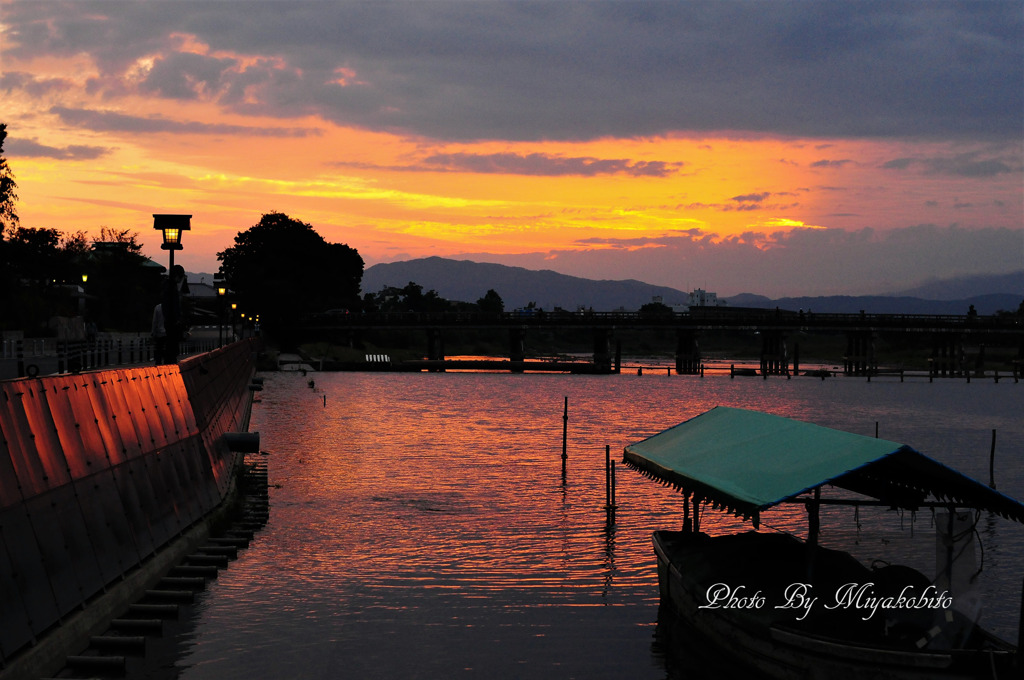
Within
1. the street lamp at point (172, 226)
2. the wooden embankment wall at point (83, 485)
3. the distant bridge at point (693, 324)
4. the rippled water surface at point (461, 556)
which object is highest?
the street lamp at point (172, 226)

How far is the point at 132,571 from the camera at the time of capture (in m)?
19.0

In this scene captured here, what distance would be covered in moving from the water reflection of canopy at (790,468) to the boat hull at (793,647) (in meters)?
1.65

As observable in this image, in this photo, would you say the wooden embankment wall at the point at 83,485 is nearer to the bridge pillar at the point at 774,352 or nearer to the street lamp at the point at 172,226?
the street lamp at the point at 172,226

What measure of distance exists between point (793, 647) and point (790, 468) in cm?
351

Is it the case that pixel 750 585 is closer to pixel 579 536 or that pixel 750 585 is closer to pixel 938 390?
pixel 579 536

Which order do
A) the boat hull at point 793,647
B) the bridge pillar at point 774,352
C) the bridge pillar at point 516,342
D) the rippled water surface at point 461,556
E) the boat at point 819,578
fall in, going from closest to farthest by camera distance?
1. the boat hull at point 793,647
2. the boat at point 819,578
3. the rippled water surface at point 461,556
4. the bridge pillar at point 774,352
5. the bridge pillar at point 516,342

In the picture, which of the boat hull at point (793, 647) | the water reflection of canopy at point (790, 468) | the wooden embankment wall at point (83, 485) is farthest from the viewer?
the water reflection of canopy at point (790, 468)

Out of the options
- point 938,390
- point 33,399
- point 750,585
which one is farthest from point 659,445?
point 938,390

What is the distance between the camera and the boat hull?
45.8 feet

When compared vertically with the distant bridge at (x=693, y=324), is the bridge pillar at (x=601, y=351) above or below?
below

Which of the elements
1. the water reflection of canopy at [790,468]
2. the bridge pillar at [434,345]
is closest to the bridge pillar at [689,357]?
the bridge pillar at [434,345]

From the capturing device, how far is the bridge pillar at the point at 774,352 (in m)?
162

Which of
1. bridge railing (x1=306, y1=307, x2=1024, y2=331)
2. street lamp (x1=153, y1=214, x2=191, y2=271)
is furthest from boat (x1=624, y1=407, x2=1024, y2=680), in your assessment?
bridge railing (x1=306, y1=307, x2=1024, y2=331)

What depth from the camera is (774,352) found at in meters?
167
